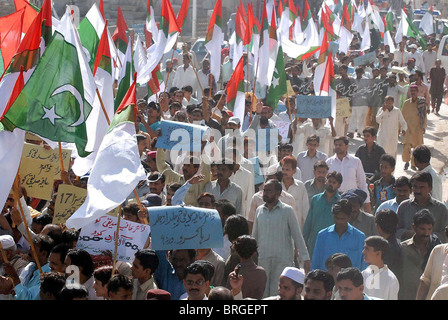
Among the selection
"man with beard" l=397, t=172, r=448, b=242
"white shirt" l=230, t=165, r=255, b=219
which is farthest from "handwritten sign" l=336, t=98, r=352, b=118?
"man with beard" l=397, t=172, r=448, b=242

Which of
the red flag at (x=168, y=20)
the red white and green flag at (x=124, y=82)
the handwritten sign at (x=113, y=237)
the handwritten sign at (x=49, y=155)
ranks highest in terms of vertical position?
the red flag at (x=168, y=20)

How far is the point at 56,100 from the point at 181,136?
2171 millimetres

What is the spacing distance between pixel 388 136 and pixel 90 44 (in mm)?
4537

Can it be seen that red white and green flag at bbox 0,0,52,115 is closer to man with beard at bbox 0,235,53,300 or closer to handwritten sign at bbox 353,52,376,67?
man with beard at bbox 0,235,53,300

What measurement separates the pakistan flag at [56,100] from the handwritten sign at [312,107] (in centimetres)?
426

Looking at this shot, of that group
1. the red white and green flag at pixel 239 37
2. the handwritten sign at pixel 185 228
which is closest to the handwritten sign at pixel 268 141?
the handwritten sign at pixel 185 228

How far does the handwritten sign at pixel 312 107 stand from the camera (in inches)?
415

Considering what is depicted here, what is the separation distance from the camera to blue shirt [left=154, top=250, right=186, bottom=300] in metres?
5.89

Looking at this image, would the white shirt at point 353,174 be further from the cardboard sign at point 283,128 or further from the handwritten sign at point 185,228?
the handwritten sign at point 185,228

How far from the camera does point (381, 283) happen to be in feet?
18.9

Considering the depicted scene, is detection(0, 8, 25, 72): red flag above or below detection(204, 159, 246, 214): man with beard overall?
above

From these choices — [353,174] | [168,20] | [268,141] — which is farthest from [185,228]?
[168,20]

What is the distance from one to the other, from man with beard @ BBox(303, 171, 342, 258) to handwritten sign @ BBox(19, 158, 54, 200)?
2278mm

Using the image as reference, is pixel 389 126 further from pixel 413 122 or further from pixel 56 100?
pixel 56 100
